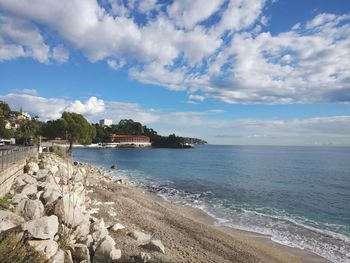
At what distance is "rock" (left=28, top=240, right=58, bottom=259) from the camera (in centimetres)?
733

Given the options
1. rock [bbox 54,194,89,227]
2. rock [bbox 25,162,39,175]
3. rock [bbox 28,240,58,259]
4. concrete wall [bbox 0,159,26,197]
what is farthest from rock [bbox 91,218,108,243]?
rock [bbox 25,162,39,175]

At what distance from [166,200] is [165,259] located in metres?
17.0

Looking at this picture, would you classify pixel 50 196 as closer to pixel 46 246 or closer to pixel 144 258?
pixel 46 246

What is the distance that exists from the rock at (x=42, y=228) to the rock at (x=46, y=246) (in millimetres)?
230

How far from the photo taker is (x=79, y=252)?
8.51m

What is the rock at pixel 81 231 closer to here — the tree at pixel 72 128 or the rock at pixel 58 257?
the rock at pixel 58 257

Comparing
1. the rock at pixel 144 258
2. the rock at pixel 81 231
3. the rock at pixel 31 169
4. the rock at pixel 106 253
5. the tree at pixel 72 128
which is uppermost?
the tree at pixel 72 128

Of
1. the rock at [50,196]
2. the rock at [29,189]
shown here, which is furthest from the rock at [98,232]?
the rock at [29,189]

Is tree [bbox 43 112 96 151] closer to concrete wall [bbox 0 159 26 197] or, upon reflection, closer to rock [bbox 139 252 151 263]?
concrete wall [bbox 0 159 26 197]

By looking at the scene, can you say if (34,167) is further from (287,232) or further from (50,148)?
(50,148)

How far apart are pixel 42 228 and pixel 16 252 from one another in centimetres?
178

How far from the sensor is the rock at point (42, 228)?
7.82 meters

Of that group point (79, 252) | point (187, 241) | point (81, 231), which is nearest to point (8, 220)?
point (81, 231)

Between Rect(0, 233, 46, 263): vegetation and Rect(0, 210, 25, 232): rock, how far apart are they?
0.97 metres
